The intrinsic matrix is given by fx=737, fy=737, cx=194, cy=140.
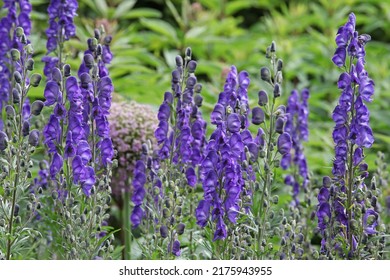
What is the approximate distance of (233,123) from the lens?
316cm

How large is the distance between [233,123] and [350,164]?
0.55 meters

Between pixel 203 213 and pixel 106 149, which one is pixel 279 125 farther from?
pixel 106 149

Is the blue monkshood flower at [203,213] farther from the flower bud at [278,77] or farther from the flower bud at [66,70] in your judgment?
the flower bud at [66,70]

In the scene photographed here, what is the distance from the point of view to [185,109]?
138 inches

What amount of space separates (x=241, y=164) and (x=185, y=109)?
389 millimetres

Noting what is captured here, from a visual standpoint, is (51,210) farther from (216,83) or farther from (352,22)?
(216,83)

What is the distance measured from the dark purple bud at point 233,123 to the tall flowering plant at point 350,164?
430mm

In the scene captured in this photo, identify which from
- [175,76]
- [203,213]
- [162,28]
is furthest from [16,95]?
[162,28]

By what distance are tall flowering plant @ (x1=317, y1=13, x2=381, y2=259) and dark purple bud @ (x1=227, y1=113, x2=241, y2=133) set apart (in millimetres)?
430

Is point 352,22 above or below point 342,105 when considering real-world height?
above

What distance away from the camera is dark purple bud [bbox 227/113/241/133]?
124 inches

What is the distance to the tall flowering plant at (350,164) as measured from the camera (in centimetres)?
320
